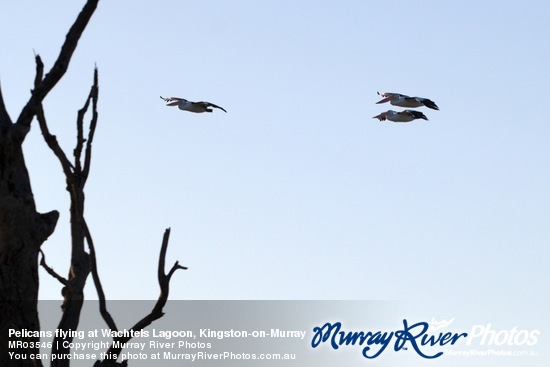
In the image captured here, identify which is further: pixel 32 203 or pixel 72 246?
pixel 72 246

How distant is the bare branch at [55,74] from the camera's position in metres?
12.8

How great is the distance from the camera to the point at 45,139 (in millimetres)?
13523

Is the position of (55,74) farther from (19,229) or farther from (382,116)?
(382,116)

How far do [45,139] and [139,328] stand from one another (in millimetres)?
2653

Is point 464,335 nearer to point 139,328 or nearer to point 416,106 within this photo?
point 416,106

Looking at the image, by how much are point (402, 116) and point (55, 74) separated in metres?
11.3

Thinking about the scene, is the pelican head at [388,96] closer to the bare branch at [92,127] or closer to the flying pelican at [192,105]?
the flying pelican at [192,105]

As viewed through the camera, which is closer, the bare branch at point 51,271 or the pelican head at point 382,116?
the bare branch at point 51,271

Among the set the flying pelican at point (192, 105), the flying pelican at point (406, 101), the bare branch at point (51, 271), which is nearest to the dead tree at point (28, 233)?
the bare branch at point (51, 271)

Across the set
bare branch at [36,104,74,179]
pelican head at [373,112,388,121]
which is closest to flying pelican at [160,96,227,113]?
pelican head at [373,112,388,121]

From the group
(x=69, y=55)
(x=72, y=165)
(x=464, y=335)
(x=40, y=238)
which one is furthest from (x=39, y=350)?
(x=464, y=335)

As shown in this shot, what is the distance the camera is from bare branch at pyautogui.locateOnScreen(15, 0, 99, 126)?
12.8m

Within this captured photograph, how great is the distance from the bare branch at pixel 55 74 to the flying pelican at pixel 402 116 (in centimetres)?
1068

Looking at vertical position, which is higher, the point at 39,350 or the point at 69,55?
the point at 69,55
